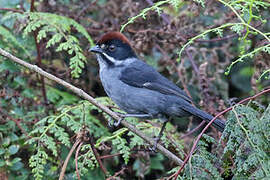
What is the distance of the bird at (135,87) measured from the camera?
402 centimetres

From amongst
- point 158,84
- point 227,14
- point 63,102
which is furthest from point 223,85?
point 63,102

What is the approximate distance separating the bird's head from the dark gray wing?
7.2 inches

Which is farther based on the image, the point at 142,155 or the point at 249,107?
the point at 142,155

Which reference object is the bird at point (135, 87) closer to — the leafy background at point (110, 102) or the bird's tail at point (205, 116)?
the bird's tail at point (205, 116)

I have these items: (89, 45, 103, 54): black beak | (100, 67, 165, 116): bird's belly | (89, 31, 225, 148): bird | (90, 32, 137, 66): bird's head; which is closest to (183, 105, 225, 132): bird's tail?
(89, 31, 225, 148): bird

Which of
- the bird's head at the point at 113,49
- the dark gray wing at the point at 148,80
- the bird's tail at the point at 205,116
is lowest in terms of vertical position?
the bird's tail at the point at 205,116

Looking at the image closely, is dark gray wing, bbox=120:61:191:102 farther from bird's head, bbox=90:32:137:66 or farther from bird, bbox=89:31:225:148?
bird's head, bbox=90:32:137:66

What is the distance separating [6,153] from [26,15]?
1.48 meters

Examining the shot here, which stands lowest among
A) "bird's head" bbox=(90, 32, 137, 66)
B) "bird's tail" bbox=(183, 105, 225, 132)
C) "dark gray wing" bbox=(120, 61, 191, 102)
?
"bird's tail" bbox=(183, 105, 225, 132)

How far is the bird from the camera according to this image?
4.02 metres

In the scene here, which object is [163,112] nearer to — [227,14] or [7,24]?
[227,14]

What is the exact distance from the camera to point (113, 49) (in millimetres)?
4348

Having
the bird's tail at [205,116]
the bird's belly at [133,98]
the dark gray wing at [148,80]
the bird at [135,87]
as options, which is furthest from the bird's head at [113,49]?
the bird's tail at [205,116]

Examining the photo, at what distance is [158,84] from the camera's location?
4.20 metres
